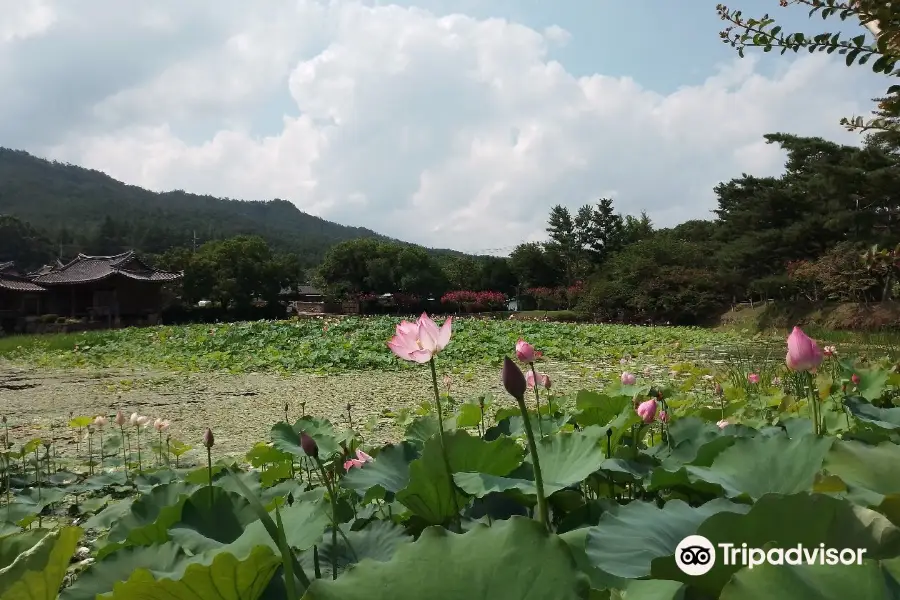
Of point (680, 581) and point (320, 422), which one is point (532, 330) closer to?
point (320, 422)

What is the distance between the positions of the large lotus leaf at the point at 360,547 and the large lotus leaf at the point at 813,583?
40cm

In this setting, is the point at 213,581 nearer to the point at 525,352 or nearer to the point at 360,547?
the point at 360,547

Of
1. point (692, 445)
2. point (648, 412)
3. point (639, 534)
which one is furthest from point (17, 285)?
point (639, 534)

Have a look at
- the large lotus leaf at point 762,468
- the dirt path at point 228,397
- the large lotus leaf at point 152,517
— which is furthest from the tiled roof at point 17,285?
the large lotus leaf at point 762,468

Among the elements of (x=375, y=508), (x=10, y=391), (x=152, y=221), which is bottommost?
(x=10, y=391)

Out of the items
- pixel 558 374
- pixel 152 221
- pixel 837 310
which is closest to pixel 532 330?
pixel 558 374

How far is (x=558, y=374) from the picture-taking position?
219 inches

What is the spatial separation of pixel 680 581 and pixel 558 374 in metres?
5.21

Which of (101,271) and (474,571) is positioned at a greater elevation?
(101,271)

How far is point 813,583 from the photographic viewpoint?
34 cm

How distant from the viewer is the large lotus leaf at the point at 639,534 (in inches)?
19.6

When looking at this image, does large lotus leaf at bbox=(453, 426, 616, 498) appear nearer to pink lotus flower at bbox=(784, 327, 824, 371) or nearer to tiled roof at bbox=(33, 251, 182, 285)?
pink lotus flower at bbox=(784, 327, 824, 371)

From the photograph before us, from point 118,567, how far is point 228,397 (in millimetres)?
4465

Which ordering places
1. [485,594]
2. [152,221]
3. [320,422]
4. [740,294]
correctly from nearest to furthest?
[485,594] → [320,422] → [740,294] → [152,221]
